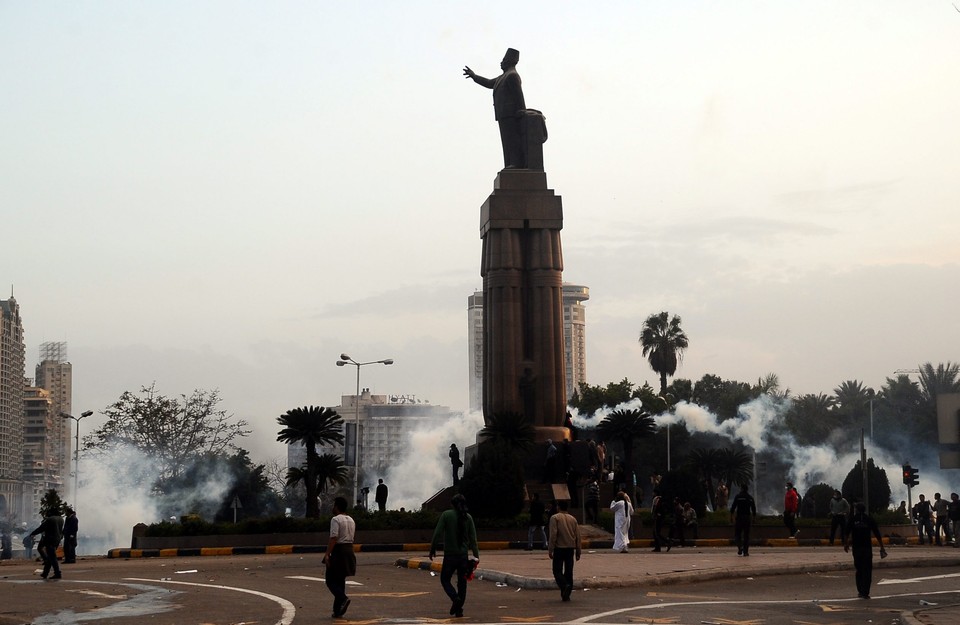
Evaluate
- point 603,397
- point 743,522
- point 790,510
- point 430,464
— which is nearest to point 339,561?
point 743,522

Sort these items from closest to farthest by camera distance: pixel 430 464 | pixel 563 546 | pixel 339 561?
pixel 339 561 < pixel 563 546 < pixel 430 464

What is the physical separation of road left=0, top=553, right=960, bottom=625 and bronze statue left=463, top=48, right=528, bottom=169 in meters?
29.2

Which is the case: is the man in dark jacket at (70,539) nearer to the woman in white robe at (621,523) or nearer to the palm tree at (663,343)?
the woman in white robe at (621,523)

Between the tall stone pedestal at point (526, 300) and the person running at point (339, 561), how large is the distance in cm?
3397

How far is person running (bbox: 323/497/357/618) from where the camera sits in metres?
18.3

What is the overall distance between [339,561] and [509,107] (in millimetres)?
39093

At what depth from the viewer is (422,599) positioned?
21.0 meters

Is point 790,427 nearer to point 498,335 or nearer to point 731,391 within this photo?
point 731,391

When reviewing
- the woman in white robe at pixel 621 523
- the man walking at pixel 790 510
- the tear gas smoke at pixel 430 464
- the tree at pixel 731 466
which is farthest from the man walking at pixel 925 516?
the tear gas smoke at pixel 430 464

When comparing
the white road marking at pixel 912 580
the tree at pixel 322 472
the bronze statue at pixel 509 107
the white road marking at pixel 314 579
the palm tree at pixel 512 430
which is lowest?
the white road marking at pixel 912 580

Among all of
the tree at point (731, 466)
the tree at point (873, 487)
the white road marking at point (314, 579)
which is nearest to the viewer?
the white road marking at point (314, 579)

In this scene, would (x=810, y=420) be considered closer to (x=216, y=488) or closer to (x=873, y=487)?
(x=216, y=488)

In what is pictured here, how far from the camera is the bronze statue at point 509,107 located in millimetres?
54781

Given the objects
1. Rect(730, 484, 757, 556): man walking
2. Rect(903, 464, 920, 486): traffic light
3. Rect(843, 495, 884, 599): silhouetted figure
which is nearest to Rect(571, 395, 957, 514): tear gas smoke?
Rect(903, 464, 920, 486): traffic light
